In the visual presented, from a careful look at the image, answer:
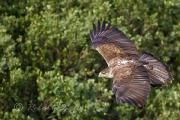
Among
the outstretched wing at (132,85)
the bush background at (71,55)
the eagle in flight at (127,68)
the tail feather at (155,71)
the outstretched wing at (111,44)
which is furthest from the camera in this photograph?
the bush background at (71,55)

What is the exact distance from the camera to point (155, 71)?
964cm

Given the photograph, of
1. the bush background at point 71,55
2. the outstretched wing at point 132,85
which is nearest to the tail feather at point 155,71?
the outstretched wing at point 132,85

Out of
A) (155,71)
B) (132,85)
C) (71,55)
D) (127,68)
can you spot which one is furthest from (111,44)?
(71,55)

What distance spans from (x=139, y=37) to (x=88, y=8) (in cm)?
198

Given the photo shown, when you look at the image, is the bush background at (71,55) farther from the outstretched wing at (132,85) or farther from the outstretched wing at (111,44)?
the outstretched wing at (132,85)

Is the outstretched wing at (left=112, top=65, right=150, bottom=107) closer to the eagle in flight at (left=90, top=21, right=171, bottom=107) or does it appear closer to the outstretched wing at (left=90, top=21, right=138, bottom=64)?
the eagle in flight at (left=90, top=21, right=171, bottom=107)

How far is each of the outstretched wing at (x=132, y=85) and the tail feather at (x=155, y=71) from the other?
374 millimetres

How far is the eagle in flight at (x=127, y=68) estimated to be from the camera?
8523 mm

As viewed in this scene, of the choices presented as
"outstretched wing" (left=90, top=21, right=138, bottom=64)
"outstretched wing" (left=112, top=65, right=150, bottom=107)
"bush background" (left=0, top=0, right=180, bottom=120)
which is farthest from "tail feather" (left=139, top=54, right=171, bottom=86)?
"bush background" (left=0, top=0, right=180, bottom=120)

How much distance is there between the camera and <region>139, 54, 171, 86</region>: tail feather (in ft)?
31.1

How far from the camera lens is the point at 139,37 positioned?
14.4 metres

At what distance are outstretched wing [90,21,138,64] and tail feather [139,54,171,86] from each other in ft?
0.70

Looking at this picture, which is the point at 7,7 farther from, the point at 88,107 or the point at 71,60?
the point at 88,107

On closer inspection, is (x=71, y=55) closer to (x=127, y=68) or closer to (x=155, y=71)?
(x=155, y=71)
